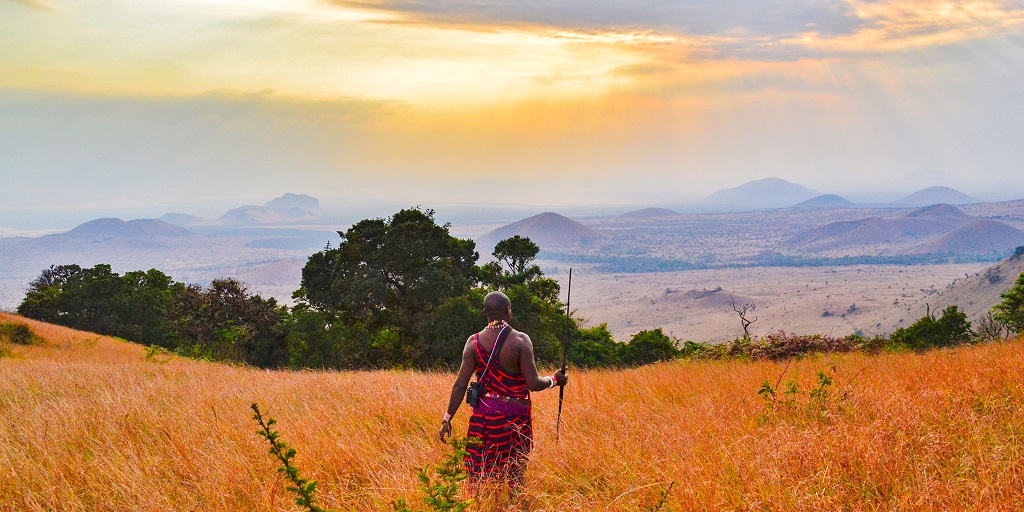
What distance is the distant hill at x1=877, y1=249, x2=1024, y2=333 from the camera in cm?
13662

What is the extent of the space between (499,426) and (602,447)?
3.15 feet

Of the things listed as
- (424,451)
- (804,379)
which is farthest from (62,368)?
(804,379)

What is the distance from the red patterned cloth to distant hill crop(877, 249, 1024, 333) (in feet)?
488

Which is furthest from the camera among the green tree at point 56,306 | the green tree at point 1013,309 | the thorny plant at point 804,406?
the green tree at point 56,306

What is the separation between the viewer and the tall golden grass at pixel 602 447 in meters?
4.44

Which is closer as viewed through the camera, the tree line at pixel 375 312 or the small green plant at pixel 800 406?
the small green plant at pixel 800 406

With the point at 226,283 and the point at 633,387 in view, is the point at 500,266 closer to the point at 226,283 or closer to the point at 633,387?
the point at 226,283

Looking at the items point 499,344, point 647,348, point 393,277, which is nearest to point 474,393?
point 499,344

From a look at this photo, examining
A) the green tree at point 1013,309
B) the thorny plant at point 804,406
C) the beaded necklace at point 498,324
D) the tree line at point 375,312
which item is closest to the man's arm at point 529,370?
the beaded necklace at point 498,324

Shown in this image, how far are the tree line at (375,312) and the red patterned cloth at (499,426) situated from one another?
24.3 metres

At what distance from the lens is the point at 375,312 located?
120 ft

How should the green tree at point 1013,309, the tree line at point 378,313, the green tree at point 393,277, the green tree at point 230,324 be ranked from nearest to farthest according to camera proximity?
1. the green tree at point 1013,309
2. the tree line at point 378,313
3. the green tree at point 393,277
4. the green tree at point 230,324

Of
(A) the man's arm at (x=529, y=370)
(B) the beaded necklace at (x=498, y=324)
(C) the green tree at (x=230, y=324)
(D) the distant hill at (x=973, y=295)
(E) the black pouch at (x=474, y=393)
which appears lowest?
(D) the distant hill at (x=973, y=295)

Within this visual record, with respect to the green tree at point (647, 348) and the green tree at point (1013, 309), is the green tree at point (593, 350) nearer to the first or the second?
the green tree at point (647, 348)
